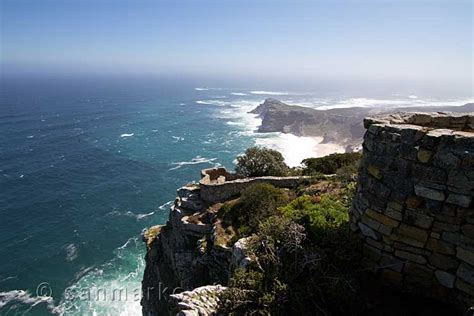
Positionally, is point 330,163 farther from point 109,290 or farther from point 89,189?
point 89,189

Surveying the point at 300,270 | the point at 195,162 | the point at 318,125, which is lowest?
the point at 195,162

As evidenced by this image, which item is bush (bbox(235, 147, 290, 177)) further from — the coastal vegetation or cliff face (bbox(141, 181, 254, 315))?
the coastal vegetation

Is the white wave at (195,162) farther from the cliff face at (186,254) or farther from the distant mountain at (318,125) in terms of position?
the cliff face at (186,254)

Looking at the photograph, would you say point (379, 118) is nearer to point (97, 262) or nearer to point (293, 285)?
point (293, 285)

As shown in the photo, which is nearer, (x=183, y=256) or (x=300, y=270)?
(x=300, y=270)

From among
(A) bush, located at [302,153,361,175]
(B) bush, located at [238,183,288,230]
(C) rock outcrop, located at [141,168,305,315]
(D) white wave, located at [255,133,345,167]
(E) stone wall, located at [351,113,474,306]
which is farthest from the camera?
(D) white wave, located at [255,133,345,167]

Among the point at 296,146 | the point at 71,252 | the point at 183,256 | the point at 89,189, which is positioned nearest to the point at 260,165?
the point at 183,256

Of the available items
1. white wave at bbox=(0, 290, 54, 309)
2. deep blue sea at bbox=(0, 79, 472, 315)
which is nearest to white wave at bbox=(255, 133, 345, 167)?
deep blue sea at bbox=(0, 79, 472, 315)

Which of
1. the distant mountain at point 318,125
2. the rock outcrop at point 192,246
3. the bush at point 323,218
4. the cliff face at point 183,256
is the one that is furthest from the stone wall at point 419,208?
the distant mountain at point 318,125
